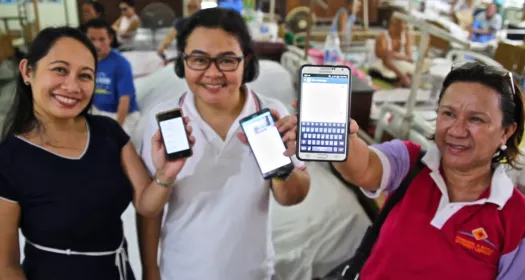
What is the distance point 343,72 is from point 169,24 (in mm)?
4183

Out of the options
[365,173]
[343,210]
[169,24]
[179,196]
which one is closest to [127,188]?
[179,196]

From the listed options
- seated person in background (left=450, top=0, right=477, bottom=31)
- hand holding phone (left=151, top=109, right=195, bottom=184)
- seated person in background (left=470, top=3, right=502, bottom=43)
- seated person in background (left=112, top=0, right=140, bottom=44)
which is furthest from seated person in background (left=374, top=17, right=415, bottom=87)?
hand holding phone (left=151, top=109, right=195, bottom=184)

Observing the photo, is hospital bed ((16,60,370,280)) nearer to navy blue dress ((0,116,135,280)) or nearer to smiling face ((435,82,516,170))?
navy blue dress ((0,116,135,280))

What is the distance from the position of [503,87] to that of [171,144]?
0.75 metres

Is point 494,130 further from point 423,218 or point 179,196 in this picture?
point 179,196

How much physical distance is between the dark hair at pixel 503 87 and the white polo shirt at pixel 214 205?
0.45 m

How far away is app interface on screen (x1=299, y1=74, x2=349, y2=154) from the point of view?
0.99 m

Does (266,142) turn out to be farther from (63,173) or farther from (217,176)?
(63,173)

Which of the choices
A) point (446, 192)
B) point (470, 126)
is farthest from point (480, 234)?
point (470, 126)

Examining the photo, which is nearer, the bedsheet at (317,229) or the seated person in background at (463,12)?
the bedsheet at (317,229)

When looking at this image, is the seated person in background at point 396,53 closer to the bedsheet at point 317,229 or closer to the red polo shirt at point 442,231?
the bedsheet at point 317,229

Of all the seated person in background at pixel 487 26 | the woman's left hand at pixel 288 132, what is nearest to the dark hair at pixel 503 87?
the woman's left hand at pixel 288 132

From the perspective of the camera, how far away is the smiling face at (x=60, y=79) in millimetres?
1040

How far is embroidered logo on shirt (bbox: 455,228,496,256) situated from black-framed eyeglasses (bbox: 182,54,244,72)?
25.6 inches
